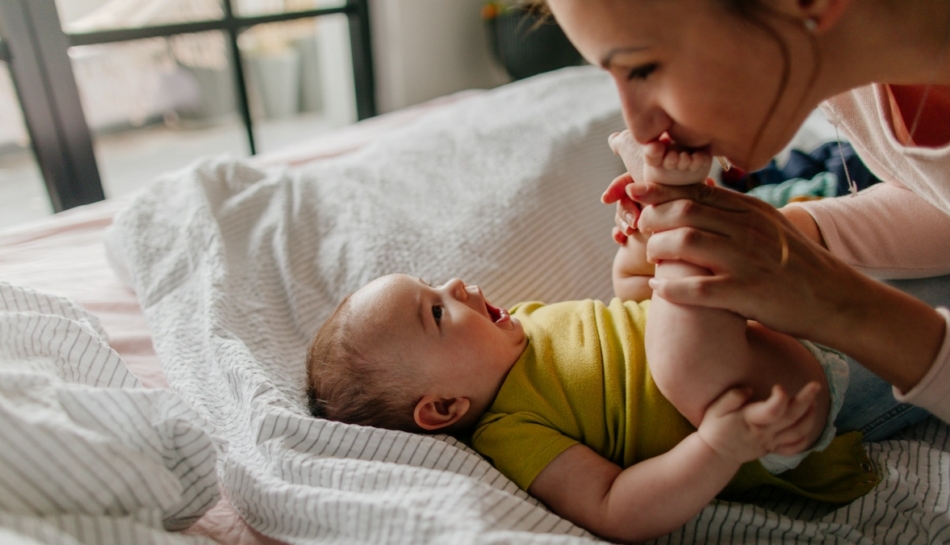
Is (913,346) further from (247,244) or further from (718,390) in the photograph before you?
→ (247,244)

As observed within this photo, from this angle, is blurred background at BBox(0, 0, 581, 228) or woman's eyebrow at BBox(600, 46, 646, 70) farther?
blurred background at BBox(0, 0, 581, 228)

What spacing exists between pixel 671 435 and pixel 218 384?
57 cm

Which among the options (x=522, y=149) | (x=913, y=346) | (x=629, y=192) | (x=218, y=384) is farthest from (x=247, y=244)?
(x=913, y=346)

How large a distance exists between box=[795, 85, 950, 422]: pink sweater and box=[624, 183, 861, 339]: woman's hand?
23 cm

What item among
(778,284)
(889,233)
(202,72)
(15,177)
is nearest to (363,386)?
(778,284)

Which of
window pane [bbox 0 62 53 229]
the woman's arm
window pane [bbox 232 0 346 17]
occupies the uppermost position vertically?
window pane [bbox 232 0 346 17]

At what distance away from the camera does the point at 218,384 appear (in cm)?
88

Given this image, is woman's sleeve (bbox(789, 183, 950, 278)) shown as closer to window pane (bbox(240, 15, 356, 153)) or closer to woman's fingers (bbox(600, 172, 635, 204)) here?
woman's fingers (bbox(600, 172, 635, 204))

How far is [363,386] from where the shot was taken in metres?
0.82

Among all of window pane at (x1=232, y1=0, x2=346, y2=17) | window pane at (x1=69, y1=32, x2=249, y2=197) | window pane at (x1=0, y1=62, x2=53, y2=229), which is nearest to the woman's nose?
window pane at (x1=232, y1=0, x2=346, y2=17)

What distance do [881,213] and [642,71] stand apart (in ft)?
1.80

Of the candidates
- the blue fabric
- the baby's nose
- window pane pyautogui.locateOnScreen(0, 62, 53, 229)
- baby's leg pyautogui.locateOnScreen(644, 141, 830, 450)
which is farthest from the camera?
window pane pyautogui.locateOnScreen(0, 62, 53, 229)

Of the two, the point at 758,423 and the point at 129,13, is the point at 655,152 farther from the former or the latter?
the point at 129,13

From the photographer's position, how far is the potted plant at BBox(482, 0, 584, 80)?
251 cm
